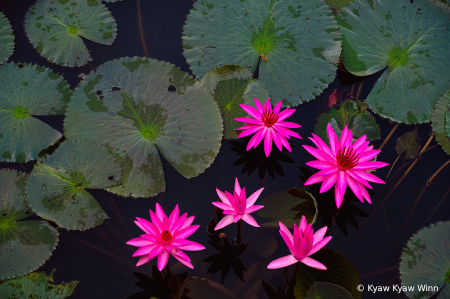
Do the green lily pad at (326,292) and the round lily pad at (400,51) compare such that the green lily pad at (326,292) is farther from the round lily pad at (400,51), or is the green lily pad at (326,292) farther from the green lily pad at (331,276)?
the round lily pad at (400,51)

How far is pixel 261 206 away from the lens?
1.72m

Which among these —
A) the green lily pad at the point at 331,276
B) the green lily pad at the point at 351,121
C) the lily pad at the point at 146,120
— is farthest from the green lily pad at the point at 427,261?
the lily pad at the point at 146,120

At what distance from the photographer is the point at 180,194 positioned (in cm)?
223

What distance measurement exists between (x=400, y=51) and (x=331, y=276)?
200 cm

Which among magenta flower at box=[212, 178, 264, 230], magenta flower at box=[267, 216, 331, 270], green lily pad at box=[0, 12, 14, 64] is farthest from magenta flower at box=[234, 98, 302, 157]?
green lily pad at box=[0, 12, 14, 64]

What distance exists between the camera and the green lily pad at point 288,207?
80.0 inches

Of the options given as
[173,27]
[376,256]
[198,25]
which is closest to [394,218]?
[376,256]

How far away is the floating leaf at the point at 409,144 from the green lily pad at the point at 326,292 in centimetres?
135

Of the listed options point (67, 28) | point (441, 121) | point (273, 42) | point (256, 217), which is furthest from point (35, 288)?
point (441, 121)

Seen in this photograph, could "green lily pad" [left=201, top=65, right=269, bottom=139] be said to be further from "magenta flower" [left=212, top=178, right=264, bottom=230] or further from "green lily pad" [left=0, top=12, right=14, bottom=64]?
"green lily pad" [left=0, top=12, right=14, bottom=64]

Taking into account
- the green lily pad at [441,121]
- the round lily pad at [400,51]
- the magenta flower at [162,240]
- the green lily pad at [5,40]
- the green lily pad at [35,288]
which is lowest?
the green lily pad at [35,288]

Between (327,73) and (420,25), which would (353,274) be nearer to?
(327,73)

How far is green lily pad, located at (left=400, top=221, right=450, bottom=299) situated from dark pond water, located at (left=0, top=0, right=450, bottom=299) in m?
0.12

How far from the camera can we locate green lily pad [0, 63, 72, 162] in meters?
2.20
